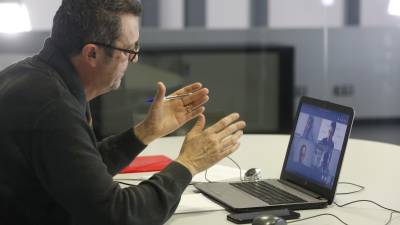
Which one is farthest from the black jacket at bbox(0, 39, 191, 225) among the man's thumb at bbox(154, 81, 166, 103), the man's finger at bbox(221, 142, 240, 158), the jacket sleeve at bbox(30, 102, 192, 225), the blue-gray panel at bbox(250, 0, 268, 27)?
the blue-gray panel at bbox(250, 0, 268, 27)

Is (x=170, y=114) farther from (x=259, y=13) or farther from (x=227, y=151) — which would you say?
(x=259, y=13)

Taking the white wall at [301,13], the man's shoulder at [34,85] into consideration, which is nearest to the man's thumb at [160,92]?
the man's shoulder at [34,85]

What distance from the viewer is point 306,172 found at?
74.0 inches

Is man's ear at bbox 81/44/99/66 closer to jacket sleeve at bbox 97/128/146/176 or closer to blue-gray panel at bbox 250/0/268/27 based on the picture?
jacket sleeve at bbox 97/128/146/176

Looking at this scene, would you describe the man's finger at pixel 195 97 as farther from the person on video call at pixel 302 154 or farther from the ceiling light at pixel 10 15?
the ceiling light at pixel 10 15

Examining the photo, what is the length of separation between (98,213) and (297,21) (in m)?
4.01

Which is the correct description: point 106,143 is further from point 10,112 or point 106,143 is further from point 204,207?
point 10,112

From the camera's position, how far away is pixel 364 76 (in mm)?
5137

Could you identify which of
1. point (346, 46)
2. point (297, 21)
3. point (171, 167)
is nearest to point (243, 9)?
point (297, 21)

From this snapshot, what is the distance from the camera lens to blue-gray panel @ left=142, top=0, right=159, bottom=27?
4996 millimetres

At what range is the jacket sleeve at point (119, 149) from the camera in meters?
1.91

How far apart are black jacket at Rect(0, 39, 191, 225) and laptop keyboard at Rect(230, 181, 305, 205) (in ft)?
1.09

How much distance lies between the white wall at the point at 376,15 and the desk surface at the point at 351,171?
269 centimetres

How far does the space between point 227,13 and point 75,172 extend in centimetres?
390
